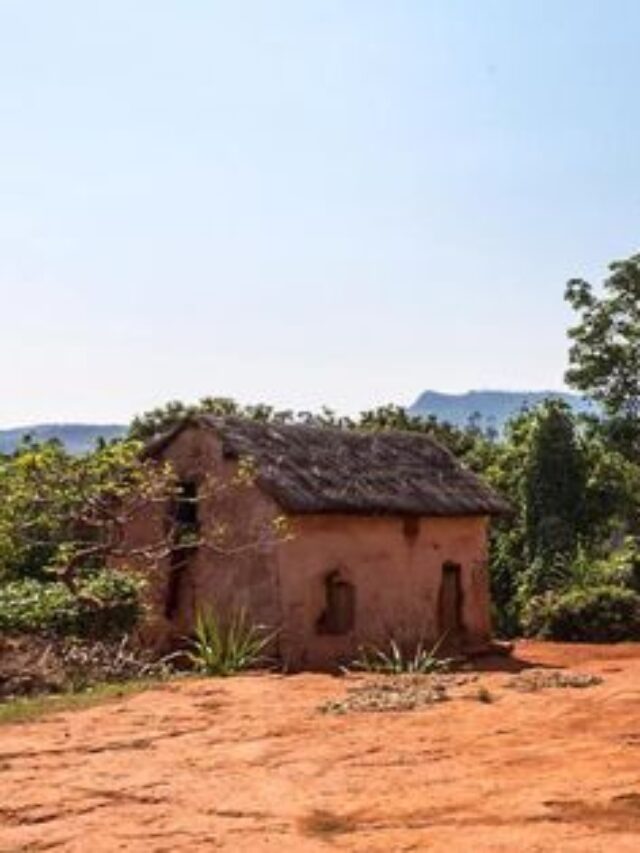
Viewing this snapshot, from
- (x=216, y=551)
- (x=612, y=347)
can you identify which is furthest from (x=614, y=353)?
(x=216, y=551)

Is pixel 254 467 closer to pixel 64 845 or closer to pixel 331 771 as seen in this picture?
pixel 331 771

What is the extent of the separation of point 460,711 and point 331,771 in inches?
121

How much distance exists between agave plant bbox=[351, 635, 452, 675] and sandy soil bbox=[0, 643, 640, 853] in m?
4.07

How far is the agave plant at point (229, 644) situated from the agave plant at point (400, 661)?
5.55ft

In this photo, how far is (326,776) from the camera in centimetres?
916

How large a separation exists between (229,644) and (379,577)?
223 inches

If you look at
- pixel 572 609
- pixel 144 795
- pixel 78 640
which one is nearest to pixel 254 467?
pixel 78 640

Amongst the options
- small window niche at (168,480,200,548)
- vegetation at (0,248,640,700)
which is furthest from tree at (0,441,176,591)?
small window niche at (168,480,200,548)

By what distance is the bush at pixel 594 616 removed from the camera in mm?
27625

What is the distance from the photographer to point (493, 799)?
799 centimetres

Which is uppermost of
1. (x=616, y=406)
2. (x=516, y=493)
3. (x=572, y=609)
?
(x=616, y=406)

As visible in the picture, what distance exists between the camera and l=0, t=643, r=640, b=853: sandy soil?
739 centimetres

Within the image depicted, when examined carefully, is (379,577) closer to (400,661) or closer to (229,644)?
(400,661)

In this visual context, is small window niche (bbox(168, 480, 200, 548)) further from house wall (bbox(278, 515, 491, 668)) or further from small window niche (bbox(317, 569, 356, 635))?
small window niche (bbox(317, 569, 356, 635))
